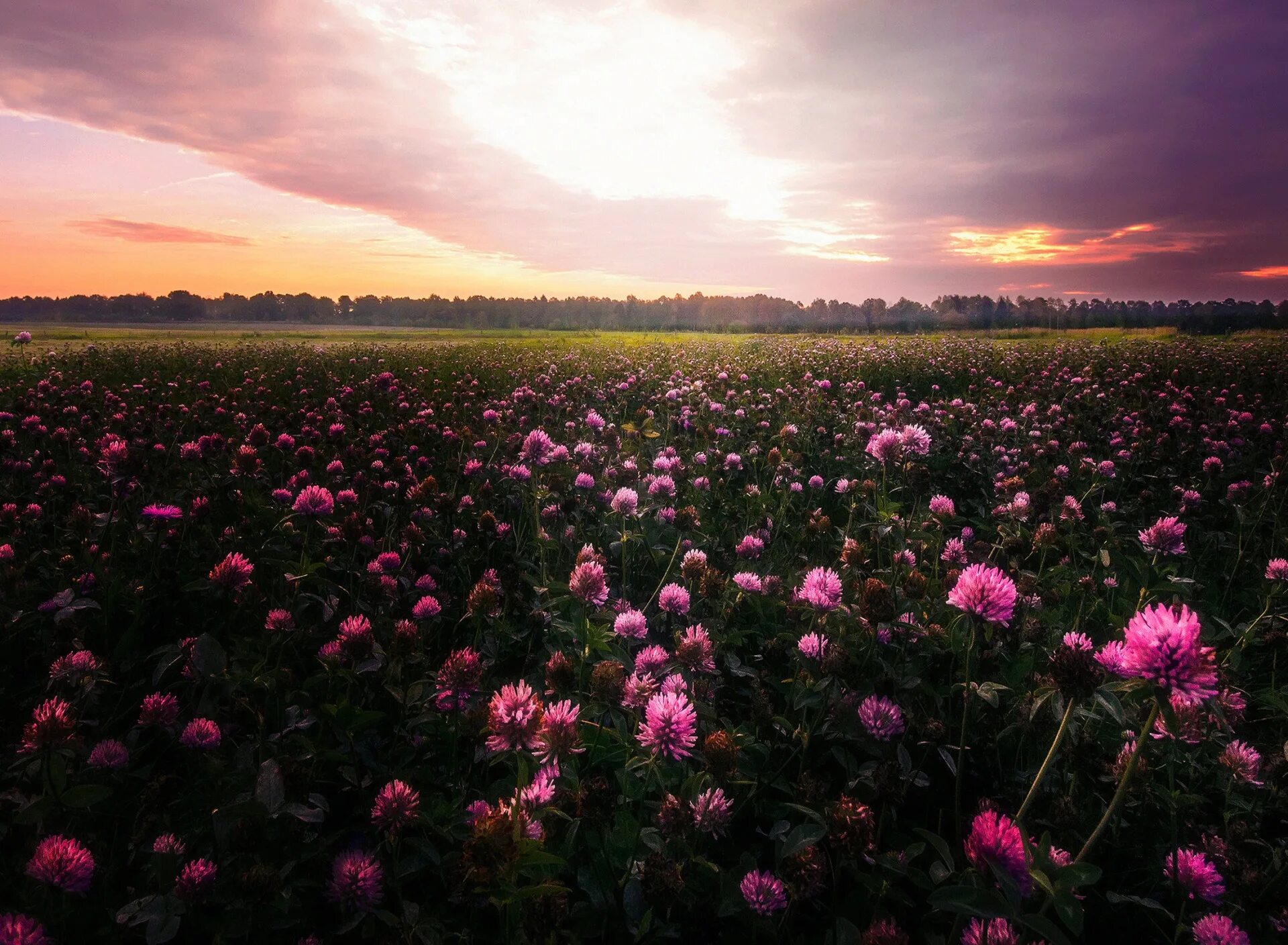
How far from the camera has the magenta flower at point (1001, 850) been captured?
127cm

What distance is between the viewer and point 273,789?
4.72ft

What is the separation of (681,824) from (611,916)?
1.01 ft

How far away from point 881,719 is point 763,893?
0.62 metres

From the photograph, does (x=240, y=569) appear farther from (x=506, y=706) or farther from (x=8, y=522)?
(x=8, y=522)

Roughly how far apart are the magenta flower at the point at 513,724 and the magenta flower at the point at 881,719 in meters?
A: 0.99

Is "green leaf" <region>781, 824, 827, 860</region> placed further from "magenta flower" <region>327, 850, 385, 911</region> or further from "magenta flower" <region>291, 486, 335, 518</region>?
"magenta flower" <region>291, 486, 335, 518</region>

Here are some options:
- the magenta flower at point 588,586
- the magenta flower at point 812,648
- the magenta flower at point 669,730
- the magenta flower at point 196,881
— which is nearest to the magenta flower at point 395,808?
the magenta flower at point 196,881

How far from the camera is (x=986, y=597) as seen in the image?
1670 mm

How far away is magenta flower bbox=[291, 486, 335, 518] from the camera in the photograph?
2.61m

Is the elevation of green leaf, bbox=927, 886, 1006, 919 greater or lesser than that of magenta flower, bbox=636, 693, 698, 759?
lesser

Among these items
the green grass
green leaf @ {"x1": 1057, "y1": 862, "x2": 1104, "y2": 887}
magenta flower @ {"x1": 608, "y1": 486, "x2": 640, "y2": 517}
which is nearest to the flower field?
Result: green leaf @ {"x1": 1057, "y1": 862, "x2": 1104, "y2": 887}

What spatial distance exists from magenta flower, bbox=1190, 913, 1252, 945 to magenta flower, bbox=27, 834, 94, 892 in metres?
2.51

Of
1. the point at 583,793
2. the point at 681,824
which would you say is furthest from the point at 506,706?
the point at 681,824

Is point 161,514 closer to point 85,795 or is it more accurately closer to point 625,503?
point 85,795
